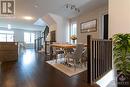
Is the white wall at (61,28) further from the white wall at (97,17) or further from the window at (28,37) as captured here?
the window at (28,37)

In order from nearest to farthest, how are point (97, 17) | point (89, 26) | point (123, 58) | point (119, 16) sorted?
point (123, 58) < point (119, 16) < point (97, 17) < point (89, 26)

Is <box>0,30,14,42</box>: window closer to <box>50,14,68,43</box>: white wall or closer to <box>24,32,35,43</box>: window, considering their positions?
<box>24,32,35,43</box>: window

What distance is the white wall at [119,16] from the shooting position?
12.2 ft

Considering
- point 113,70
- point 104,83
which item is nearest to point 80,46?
point 113,70

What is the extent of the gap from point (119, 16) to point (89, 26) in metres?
4.72

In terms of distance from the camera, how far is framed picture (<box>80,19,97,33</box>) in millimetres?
8125

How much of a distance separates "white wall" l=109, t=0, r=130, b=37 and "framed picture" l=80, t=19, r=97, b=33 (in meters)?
4.00

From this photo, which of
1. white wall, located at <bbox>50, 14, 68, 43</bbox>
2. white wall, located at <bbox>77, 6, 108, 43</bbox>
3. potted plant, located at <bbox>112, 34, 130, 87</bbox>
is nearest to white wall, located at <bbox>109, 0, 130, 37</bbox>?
potted plant, located at <bbox>112, 34, 130, 87</bbox>

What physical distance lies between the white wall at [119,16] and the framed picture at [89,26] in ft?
13.1

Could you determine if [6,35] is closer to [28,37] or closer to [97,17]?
[28,37]

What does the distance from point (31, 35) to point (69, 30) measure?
30.1ft

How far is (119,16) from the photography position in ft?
12.7

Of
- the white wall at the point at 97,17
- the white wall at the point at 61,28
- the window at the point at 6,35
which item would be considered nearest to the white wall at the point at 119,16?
the white wall at the point at 97,17

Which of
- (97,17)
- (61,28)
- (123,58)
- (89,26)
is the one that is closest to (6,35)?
(61,28)
